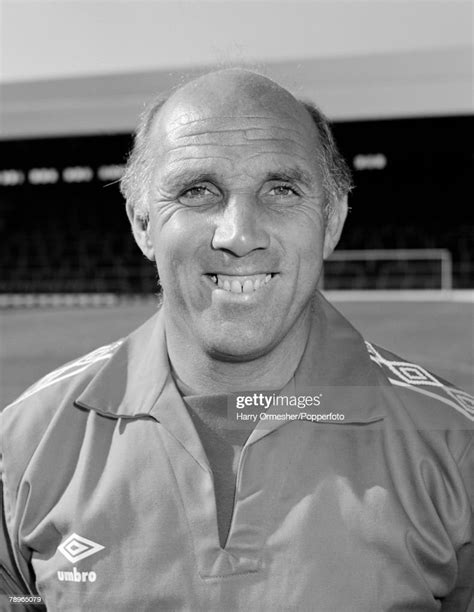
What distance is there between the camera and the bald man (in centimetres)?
56

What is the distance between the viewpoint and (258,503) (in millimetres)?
575

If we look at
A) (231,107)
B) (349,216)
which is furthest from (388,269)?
(231,107)

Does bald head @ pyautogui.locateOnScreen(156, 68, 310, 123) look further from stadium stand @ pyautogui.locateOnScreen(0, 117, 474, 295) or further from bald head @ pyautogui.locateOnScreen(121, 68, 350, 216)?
stadium stand @ pyautogui.locateOnScreen(0, 117, 474, 295)

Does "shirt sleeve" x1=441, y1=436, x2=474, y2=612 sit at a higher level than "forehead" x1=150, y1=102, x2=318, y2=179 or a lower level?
lower

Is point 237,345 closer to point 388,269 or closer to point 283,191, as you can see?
point 283,191

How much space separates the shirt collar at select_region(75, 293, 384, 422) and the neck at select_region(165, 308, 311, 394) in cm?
1

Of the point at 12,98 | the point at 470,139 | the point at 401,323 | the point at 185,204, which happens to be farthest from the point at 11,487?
the point at 470,139

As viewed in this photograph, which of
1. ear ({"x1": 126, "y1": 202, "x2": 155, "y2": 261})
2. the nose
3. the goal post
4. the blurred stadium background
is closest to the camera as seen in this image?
the nose

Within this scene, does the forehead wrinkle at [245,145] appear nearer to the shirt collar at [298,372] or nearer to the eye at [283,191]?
the eye at [283,191]

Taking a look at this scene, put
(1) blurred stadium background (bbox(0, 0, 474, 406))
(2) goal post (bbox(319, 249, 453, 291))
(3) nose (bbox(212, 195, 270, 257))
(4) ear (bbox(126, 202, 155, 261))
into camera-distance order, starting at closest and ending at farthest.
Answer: (3) nose (bbox(212, 195, 270, 257)) → (4) ear (bbox(126, 202, 155, 261)) → (1) blurred stadium background (bbox(0, 0, 474, 406)) → (2) goal post (bbox(319, 249, 453, 291))

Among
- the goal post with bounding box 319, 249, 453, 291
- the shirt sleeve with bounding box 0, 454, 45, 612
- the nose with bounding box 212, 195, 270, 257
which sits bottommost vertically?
the shirt sleeve with bounding box 0, 454, 45, 612

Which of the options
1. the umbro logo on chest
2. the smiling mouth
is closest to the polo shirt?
the umbro logo on chest

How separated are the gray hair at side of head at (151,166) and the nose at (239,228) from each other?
94 mm

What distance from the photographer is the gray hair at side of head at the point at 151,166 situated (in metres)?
0.63
